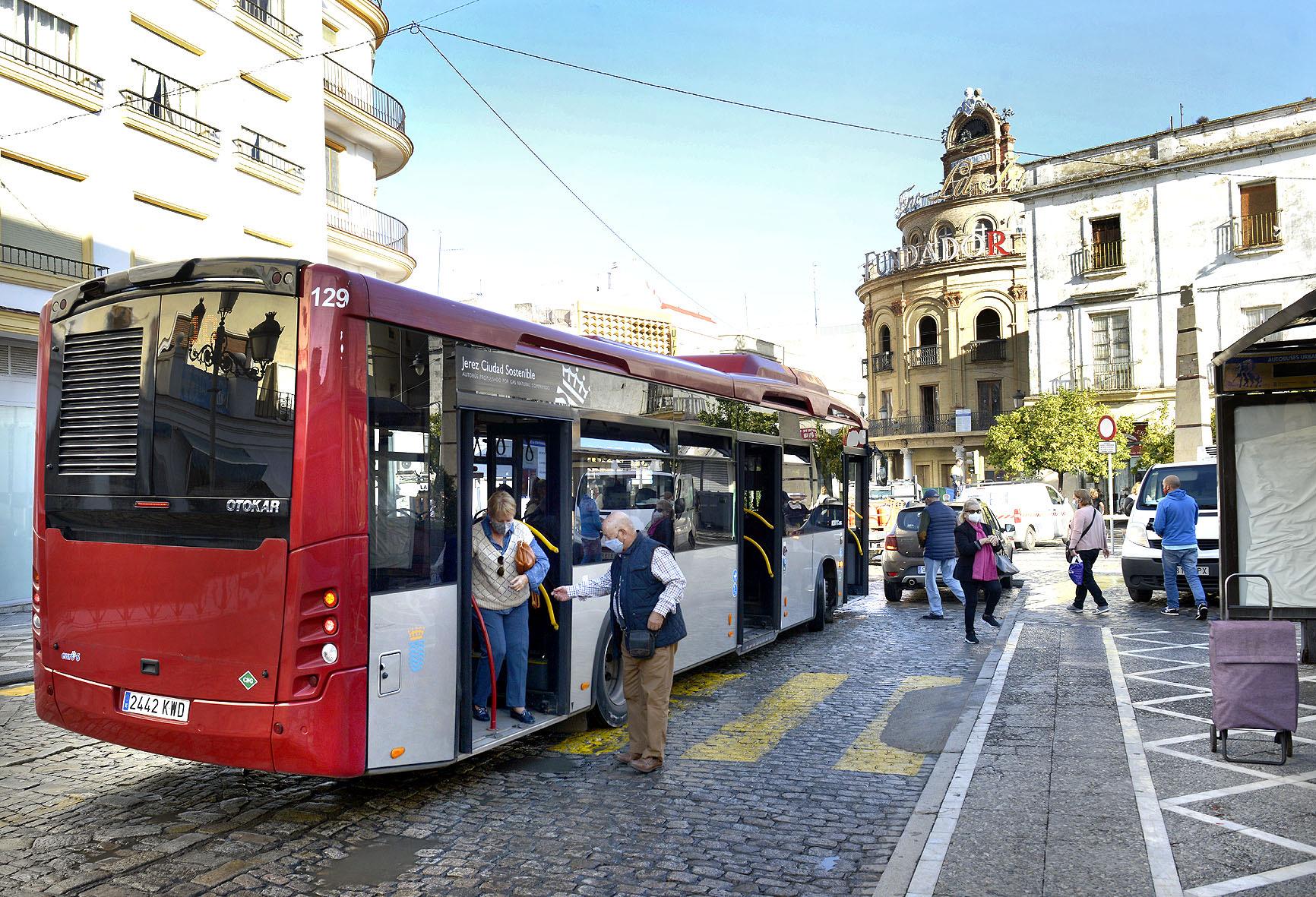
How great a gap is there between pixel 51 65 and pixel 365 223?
9325mm

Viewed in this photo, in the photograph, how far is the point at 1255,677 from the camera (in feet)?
22.2

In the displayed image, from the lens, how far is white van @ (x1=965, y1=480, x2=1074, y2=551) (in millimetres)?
27953

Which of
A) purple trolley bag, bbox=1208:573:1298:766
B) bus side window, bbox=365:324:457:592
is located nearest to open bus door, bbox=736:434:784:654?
purple trolley bag, bbox=1208:573:1298:766

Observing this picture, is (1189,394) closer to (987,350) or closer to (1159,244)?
(1159,244)

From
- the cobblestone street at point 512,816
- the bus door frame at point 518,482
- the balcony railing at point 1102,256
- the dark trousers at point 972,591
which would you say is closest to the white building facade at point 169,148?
the cobblestone street at point 512,816

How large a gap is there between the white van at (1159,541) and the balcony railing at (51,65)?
1813 centimetres

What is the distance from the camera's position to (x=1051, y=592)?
1780 centimetres

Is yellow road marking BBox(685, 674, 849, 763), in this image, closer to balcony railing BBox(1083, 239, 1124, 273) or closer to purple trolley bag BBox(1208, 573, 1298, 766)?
purple trolley bag BBox(1208, 573, 1298, 766)

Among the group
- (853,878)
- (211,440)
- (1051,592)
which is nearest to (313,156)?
(1051,592)

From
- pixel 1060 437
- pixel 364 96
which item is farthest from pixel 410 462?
pixel 1060 437

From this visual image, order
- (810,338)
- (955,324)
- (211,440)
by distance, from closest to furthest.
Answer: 1. (211,440)
2. (955,324)
3. (810,338)

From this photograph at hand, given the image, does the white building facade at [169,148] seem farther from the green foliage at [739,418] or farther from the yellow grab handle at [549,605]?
the yellow grab handle at [549,605]

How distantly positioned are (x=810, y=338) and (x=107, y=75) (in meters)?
74.9

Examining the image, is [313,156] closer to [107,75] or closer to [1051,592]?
[107,75]
